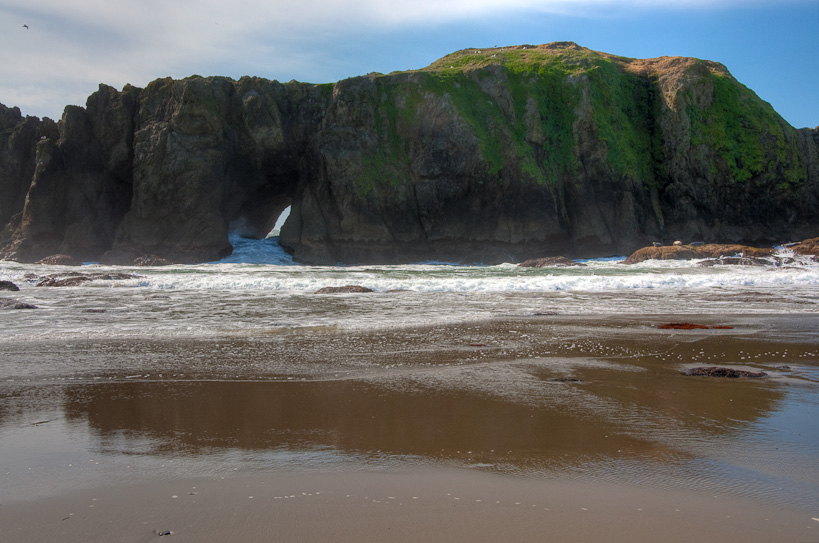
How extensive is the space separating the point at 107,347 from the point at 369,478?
17.0 ft

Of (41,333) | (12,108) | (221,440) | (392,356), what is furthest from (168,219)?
(221,440)

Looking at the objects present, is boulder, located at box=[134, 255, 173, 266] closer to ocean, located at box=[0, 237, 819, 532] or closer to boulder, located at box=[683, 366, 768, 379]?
ocean, located at box=[0, 237, 819, 532]

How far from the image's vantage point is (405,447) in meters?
3.68

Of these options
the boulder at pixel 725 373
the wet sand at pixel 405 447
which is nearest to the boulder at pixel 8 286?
the wet sand at pixel 405 447

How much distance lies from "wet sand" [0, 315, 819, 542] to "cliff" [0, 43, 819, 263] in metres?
25.4

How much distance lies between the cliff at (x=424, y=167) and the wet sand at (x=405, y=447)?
25.4m

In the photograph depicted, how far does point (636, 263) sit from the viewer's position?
23766 millimetres

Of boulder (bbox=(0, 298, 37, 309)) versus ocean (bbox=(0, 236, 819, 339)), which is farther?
boulder (bbox=(0, 298, 37, 309))

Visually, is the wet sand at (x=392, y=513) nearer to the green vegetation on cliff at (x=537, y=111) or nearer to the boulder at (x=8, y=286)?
the boulder at (x=8, y=286)

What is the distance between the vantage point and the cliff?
32.1 m

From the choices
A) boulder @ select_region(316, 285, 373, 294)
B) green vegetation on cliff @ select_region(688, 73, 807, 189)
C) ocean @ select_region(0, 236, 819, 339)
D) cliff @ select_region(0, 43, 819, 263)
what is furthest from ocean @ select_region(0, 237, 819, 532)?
green vegetation on cliff @ select_region(688, 73, 807, 189)

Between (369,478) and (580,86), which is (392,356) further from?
(580,86)

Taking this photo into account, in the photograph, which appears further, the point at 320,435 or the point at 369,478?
the point at 320,435

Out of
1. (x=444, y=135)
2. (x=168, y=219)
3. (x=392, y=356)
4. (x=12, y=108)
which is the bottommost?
(x=392, y=356)
